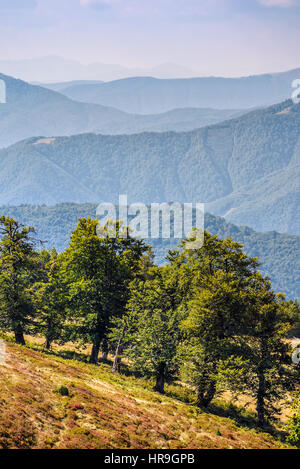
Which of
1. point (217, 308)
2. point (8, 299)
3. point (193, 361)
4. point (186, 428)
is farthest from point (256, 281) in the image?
point (8, 299)

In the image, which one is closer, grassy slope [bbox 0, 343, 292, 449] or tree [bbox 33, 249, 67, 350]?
grassy slope [bbox 0, 343, 292, 449]

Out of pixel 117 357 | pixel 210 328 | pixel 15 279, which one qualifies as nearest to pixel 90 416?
Answer: pixel 210 328

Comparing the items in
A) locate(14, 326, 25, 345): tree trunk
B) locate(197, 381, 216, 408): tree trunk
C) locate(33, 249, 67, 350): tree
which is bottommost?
locate(197, 381, 216, 408): tree trunk

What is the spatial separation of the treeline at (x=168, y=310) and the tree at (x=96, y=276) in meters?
0.12

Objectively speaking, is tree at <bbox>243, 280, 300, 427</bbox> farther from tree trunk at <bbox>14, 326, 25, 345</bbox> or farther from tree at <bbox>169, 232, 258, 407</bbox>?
tree trunk at <bbox>14, 326, 25, 345</bbox>

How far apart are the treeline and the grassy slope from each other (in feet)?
15.6

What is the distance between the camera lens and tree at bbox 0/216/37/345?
4541 cm

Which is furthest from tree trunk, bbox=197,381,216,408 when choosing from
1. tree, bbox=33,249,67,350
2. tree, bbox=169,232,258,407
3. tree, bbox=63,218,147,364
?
tree, bbox=33,249,67,350

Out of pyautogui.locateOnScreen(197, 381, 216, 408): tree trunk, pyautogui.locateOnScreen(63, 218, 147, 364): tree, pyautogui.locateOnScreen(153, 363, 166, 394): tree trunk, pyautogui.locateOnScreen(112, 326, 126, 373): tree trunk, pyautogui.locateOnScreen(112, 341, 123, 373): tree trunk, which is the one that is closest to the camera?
pyautogui.locateOnScreen(197, 381, 216, 408): tree trunk

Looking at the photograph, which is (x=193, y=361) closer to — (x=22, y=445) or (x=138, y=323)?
(x=138, y=323)

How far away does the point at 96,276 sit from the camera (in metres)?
51.5

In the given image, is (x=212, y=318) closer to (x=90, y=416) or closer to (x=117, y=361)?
(x=117, y=361)

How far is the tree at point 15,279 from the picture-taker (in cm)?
4541

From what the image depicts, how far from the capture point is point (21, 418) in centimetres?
2411
